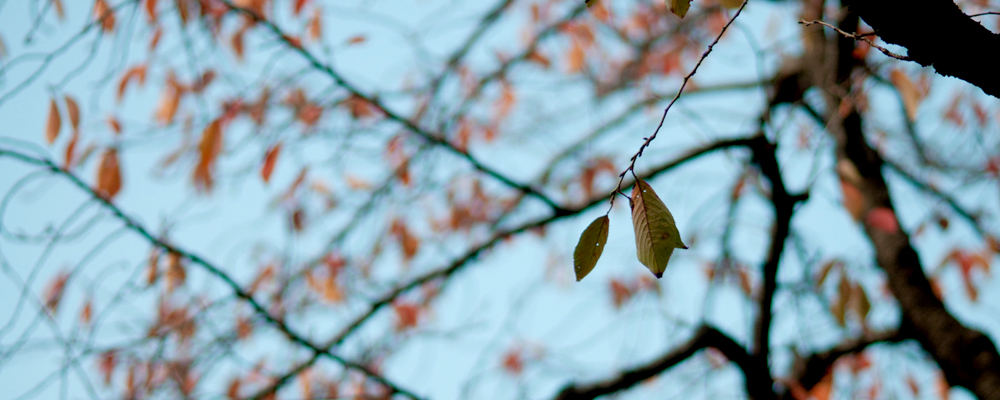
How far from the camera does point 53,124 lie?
1104 mm

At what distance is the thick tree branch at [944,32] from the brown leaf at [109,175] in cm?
124

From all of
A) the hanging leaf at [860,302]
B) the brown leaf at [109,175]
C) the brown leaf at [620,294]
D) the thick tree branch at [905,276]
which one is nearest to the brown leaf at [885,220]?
the thick tree branch at [905,276]

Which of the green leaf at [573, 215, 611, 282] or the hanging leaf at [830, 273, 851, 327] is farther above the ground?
the hanging leaf at [830, 273, 851, 327]

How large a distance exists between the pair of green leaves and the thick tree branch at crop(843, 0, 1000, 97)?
21 cm

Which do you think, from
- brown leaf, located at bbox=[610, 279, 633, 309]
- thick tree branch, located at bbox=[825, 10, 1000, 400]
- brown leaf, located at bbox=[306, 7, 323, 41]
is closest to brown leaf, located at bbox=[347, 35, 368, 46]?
brown leaf, located at bbox=[306, 7, 323, 41]

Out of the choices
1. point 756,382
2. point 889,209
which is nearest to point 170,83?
point 756,382

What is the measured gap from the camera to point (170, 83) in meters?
1.51

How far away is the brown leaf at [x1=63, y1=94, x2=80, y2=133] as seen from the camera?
3.61 feet

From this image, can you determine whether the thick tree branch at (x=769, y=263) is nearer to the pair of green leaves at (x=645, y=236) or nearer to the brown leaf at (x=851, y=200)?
the brown leaf at (x=851, y=200)

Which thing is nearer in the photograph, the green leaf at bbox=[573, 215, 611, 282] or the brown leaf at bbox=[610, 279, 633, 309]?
the green leaf at bbox=[573, 215, 611, 282]

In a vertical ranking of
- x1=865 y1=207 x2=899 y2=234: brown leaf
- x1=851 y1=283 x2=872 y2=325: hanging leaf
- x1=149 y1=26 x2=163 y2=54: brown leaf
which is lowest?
x1=851 y1=283 x2=872 y2=325: hanging leaf

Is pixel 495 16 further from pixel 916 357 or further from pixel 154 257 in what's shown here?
pixel 916 357

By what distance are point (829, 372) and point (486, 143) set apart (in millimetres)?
1536

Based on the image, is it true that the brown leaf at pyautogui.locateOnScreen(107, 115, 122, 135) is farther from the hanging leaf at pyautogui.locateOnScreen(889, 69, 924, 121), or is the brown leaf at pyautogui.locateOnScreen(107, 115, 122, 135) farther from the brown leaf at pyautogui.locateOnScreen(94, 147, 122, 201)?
the hanging leaf at pyautogui.locateOnScreen(889, 69, 924, 121)
